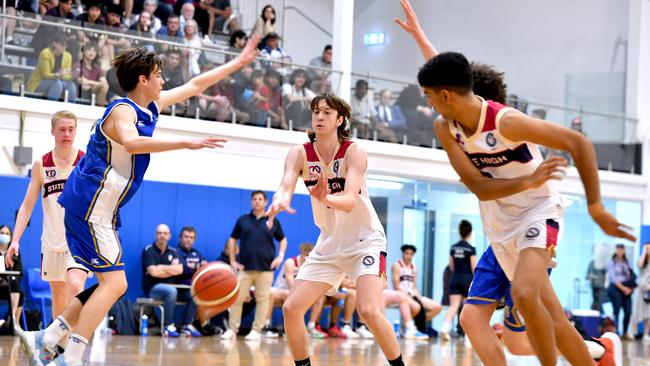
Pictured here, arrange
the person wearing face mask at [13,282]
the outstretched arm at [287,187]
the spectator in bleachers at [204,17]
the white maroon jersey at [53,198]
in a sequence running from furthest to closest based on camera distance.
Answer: the spectator in bleachers at [204,17] < the person wearing face mask at [13,282] < the white maroon jersey at [53,198] < the outstretched arm at [287,187]

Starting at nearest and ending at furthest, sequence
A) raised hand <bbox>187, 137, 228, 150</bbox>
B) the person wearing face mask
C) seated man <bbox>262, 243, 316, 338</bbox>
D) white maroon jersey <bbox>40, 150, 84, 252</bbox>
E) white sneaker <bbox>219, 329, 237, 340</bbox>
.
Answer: raised hand <bbox>187, 137, 228, 150</bbox>, white maroon jersey <bbox>40, 150, 84, 252</bbox>, the person wearing face mask, white sneaker <bbox>219, 329, 237, 340</bbox>, seated man <bbox>262, 243, 316, 338</bbox>

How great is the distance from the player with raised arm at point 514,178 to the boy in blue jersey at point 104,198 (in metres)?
2.10

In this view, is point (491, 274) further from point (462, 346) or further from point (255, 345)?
point (462, 346)

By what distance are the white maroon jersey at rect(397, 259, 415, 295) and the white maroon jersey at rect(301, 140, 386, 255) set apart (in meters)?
10.0

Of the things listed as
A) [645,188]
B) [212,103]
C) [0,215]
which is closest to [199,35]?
[212,103]

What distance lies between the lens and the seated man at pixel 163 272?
1412 centimetres

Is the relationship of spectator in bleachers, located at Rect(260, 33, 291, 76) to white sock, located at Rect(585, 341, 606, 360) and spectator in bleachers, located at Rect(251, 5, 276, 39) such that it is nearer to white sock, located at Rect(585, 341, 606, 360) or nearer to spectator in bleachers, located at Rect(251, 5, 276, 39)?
spectator in bleachers, located at Rect(251, 5, 276, 39)

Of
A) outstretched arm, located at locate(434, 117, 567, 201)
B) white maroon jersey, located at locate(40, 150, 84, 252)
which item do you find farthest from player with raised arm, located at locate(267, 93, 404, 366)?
white maroon jersey, located at locate(40, 150, 84, 252)

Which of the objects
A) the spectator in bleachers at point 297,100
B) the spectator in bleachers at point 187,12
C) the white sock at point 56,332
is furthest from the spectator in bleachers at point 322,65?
the white sock at point 56,332

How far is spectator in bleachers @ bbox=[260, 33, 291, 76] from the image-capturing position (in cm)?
1619

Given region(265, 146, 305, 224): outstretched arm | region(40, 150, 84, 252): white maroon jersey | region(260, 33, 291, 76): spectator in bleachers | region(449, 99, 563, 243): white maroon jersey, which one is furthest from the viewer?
region(260, 33, 291, 76): spectator in bleachers

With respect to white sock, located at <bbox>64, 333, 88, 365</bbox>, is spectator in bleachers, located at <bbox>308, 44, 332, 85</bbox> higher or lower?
higher

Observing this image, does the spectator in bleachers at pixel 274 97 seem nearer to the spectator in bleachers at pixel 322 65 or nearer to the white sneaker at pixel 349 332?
the spectator in bleachers at pixel 322 65

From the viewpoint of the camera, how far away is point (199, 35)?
56.7 ft
